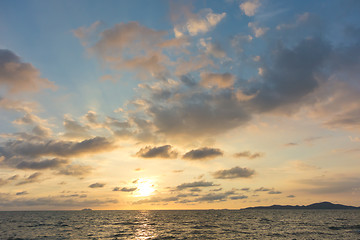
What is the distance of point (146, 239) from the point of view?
206 ft

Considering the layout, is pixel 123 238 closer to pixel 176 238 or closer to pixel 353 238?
pixel 176 238

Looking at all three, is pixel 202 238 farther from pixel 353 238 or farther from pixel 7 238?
pixel 7 238

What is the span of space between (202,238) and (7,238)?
48.8 meters

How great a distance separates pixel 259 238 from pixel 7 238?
2471 inches

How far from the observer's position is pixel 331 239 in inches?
2454

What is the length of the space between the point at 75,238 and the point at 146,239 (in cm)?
1796

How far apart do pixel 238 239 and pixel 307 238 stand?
707 inches

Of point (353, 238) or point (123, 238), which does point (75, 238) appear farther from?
point (353, 238)

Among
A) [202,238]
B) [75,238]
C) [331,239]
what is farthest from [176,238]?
[331,239]

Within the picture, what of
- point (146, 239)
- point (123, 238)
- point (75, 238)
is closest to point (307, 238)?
point (146, 239)

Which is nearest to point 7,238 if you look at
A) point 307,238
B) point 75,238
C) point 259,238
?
point 75,238

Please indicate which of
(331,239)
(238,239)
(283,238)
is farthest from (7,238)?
(331,239)

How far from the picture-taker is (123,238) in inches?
2549

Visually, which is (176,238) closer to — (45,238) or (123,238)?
(123,238)
